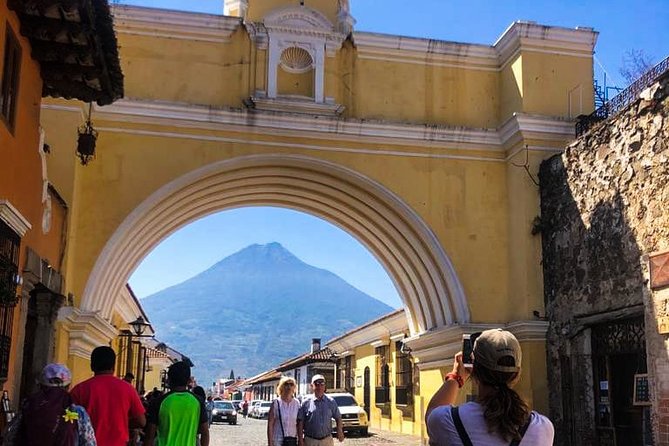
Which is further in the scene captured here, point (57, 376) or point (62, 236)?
point (62, 236)

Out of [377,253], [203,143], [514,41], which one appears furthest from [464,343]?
[377,253]

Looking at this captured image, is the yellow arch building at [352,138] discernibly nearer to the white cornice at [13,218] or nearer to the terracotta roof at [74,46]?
the terracotta roof at [74,46]

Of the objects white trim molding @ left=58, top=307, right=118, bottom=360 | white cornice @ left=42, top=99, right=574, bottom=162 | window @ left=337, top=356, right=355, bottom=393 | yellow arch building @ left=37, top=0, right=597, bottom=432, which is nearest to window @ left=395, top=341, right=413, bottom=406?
yellow arch building @ left=37, top=0, right=597, bottom=432

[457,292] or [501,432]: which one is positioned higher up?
[457,292]

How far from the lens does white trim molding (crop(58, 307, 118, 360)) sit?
1116 cm

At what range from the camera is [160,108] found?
1227cm

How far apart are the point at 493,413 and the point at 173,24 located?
36.5 ft

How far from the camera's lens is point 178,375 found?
5.19 m

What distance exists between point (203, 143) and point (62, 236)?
272 centimetres

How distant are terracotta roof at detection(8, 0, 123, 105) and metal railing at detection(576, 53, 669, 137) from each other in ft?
21.1

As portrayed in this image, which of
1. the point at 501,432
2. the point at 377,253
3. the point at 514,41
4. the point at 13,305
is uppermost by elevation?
the point at 514,41

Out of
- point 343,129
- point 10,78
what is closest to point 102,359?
point 10,78

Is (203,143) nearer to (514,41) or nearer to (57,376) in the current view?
(514,41)

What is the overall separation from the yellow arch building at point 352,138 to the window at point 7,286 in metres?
4.79
